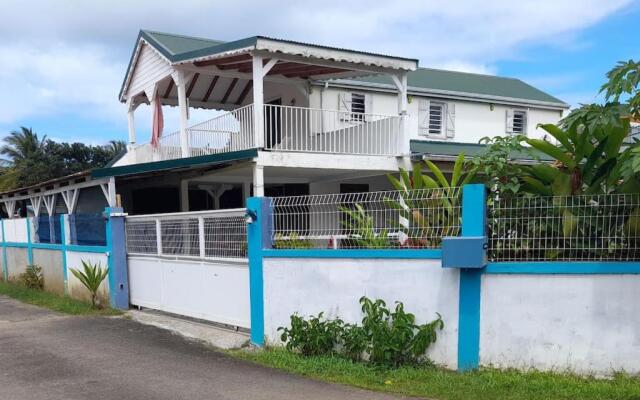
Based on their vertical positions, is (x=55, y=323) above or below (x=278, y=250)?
below

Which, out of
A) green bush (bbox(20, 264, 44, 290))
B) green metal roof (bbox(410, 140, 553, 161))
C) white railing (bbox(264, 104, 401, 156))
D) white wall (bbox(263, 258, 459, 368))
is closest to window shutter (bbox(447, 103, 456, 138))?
green metal roof (bbox(410, 140, 553, 161))

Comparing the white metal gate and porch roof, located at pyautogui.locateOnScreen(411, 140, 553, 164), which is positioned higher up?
porch roof, located at pyautogui.locateOnScreen(411, 140, 553, 164)

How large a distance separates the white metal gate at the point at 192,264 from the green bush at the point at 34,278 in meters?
4.83

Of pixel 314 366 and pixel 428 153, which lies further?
pixel 428 153

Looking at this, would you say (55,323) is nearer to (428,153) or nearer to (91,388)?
(91,388)

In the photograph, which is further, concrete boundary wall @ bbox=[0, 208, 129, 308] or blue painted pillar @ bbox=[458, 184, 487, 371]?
concrete boundary wall @ bbox=[0, 208, 129, 308]

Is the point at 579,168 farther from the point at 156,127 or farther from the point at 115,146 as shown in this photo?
the point at 115,146

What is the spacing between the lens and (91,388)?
5.46 metres

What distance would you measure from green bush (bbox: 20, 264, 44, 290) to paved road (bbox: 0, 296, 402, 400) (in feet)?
17.2

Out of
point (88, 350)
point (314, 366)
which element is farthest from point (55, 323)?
point (314, 366)

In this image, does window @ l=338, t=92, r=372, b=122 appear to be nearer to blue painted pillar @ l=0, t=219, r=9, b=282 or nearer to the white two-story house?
the white two-story house

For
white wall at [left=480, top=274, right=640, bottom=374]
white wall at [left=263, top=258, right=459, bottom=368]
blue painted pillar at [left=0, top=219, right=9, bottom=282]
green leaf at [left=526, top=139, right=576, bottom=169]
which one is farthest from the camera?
blue painted pillar at [left=0, top=219, right=9, bottom=282]

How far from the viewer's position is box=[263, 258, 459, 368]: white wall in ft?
18.5

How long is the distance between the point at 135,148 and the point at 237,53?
580cm
